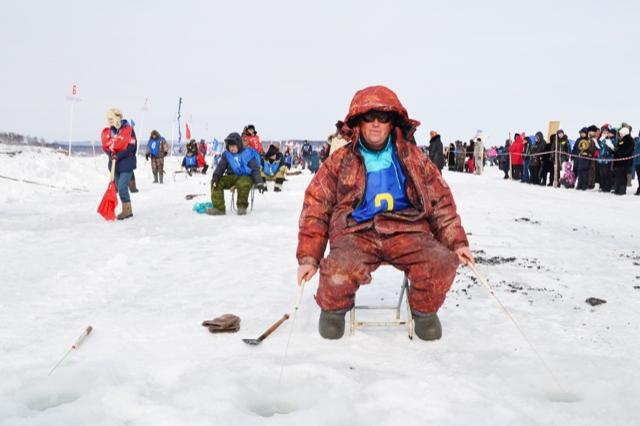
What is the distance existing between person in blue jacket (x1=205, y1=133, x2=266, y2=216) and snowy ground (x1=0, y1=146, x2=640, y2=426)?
2.63 m

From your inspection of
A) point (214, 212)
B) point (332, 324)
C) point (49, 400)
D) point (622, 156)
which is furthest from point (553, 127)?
point (49, 400)

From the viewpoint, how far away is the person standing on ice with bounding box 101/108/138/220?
844 cm

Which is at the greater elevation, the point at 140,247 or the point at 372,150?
the point at 372,150

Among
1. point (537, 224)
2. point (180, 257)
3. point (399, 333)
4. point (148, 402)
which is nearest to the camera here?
point (148, 402)

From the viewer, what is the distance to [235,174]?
9.63 metres

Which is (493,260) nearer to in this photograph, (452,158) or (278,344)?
(278,344)

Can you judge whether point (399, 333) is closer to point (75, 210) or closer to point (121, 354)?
point (121, 354)

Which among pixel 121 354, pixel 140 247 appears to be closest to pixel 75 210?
pixel 140 247

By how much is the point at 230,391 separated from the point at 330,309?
0.92 metres

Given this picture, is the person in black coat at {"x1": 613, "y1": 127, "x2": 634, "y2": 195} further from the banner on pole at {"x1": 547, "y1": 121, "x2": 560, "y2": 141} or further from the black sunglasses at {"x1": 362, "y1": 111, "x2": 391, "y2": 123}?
the black sunglasses at {"x1": 362, "y1": 111, "x2": 391, "y2": 123}

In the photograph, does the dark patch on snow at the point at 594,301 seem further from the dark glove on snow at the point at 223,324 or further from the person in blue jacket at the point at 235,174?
the person in blue jacket at the point at 235,174

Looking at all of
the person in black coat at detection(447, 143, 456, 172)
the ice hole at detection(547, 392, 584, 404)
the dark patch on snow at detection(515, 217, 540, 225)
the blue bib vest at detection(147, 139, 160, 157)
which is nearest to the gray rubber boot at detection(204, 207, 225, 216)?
the dark patch on snow at detection(515, 217, 540, 225)

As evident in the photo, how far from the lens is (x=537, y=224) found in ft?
28.1

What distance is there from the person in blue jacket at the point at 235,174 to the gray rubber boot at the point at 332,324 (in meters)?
6.26
